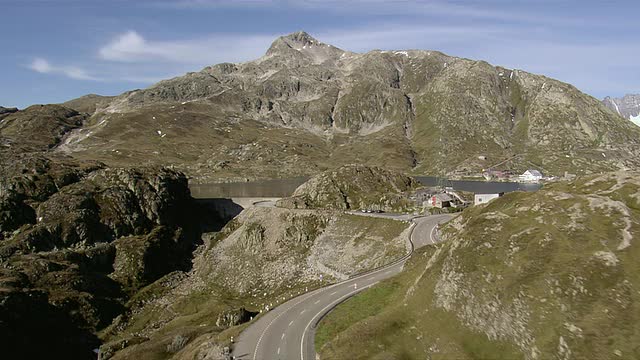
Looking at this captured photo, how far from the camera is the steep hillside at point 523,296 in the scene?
4075cm

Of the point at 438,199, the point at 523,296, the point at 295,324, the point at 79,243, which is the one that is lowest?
the point at 79,243

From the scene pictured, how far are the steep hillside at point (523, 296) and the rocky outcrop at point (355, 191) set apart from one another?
88.2m

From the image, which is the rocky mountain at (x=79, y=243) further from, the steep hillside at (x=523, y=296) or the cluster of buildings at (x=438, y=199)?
the cluster of buildings at (x=438, y=199)

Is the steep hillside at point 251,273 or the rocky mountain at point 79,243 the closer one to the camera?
the steep hillside at point 251,273

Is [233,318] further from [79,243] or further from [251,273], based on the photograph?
[79,243]

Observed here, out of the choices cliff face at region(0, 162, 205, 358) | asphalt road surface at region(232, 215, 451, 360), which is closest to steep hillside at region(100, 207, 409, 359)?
cliff face at region(0, 162, 205, 358)

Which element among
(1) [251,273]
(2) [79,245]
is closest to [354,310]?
(1) [251,273]

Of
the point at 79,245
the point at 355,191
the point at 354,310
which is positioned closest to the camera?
the point at 354,310

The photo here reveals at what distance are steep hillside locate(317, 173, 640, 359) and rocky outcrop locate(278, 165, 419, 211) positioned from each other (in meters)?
88.2

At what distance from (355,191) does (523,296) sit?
114463 mm

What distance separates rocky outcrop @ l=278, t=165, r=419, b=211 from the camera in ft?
489

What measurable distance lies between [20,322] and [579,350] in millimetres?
101207

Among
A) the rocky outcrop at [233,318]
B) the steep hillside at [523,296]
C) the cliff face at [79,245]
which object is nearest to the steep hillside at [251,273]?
the rocky outcrop at [233,318]

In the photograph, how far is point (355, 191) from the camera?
520ft
